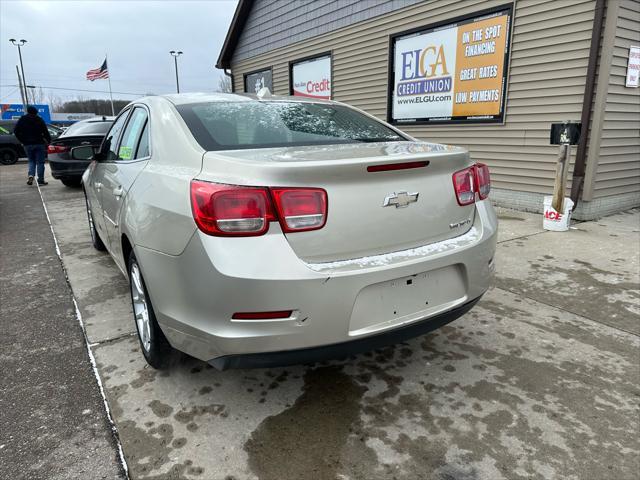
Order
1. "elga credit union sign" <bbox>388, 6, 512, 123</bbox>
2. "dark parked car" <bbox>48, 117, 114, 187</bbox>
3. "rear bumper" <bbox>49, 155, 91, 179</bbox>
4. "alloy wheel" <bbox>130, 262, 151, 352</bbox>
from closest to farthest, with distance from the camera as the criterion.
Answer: "alloy wheel" <bbox>130, 262, 151, 352</bbox> < "elga credit union sign" <bbox>388, 6, 512, 123</bbox> < "dark parked car" <bbox>48, 117, 114, 187</bbox> < "rear bumper" <bbox>49, 155, 91, 179</bbox>

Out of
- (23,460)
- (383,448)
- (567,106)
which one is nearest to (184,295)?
(23,460)

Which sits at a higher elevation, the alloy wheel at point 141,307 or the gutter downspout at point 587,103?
the gutter downspout at point 587,103

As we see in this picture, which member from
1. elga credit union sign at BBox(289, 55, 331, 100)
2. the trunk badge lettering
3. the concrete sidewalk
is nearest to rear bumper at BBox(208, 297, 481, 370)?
the trunk badge lettering

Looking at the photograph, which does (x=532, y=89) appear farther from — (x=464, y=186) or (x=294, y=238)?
(x=294, y=238)

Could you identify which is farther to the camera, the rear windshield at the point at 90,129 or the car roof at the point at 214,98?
the rear windshield at the point at 90,129

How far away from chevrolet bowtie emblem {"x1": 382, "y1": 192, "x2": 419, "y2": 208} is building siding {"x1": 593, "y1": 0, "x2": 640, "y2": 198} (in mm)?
5057

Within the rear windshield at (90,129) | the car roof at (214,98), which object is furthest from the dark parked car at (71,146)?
the car roof at (214,98)

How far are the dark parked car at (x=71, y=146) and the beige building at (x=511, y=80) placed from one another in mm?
5320

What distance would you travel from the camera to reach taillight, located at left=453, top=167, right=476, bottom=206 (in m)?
2.29

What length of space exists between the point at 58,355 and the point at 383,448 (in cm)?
205

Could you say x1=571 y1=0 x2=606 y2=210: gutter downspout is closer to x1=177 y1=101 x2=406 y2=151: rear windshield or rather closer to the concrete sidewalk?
x1=177 y1=101 x2=406 y2=151: rear windshield

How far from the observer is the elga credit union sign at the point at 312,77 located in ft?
34.5

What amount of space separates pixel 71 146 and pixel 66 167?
0.60 meters

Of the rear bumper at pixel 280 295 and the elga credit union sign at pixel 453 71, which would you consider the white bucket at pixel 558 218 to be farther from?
the rear bumper at pixel 280 295
